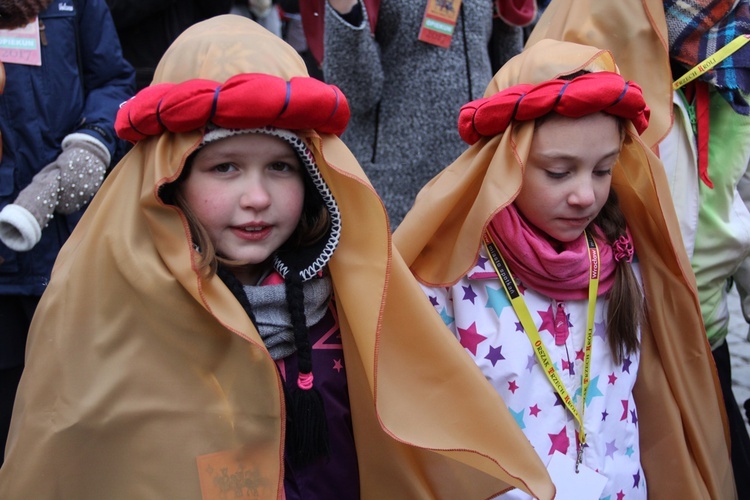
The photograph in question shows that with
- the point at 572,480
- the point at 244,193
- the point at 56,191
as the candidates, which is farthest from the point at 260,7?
the point at 572,480

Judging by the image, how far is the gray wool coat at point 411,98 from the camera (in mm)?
3678

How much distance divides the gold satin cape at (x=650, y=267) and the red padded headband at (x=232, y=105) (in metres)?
0.68

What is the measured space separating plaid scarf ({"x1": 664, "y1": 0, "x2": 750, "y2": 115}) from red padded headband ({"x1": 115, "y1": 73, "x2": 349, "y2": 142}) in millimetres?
1691

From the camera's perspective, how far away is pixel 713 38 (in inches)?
122

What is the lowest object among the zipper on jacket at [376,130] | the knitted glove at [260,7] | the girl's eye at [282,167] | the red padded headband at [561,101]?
the zipper on jacket at [376,130]

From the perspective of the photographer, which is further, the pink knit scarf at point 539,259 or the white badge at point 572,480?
the pink knit scarf at point 539,259

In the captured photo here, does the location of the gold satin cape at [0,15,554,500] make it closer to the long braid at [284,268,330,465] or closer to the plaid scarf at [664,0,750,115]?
the long braid at [284,268,330,465]

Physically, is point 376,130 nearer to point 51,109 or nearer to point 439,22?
point 439,22

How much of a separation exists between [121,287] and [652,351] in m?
1.71

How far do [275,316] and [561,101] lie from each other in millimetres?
1048

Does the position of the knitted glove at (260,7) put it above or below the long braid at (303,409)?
above

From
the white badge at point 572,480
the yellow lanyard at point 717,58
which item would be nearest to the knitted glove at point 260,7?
the yellow lanyard at point 717,58

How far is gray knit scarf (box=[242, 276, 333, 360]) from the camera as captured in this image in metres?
2.12

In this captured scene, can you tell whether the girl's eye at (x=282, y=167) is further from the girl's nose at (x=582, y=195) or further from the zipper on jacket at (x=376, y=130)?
the zipper on jacket at (x=376, y=130)
